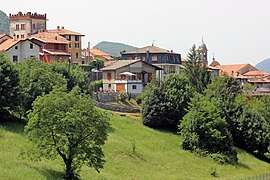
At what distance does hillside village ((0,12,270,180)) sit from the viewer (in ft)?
101

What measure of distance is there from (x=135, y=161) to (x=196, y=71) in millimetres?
45730

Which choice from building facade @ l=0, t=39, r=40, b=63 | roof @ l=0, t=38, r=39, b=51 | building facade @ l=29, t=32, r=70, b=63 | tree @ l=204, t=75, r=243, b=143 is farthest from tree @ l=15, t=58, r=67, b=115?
building facade @ l=29, t=32, r=70, b=63

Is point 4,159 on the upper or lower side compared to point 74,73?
lower

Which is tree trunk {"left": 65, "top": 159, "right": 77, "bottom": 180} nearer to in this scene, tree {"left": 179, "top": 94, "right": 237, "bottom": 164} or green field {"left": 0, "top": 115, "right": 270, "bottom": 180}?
green field {"left": 0, "top": 115, "right": 270, "bottom": 180}

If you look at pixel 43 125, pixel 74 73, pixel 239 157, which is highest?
pixel 74 73

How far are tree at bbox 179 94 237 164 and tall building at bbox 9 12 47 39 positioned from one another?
67.8 m

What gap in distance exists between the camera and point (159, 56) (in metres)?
102

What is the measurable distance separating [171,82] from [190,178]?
2237 centimetres

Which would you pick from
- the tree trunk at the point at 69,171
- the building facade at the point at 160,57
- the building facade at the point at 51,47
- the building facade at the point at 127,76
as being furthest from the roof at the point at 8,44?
the tree trunk at the point at 69,171

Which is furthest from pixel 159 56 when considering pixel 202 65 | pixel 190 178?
pixel 190 178

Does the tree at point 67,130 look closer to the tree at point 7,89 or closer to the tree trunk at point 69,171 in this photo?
the tree trunk at point 69,171

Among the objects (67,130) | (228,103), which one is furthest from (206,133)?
(67,130)

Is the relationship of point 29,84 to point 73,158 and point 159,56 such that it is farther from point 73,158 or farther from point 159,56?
point 159,56

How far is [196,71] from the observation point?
85.4 metres
